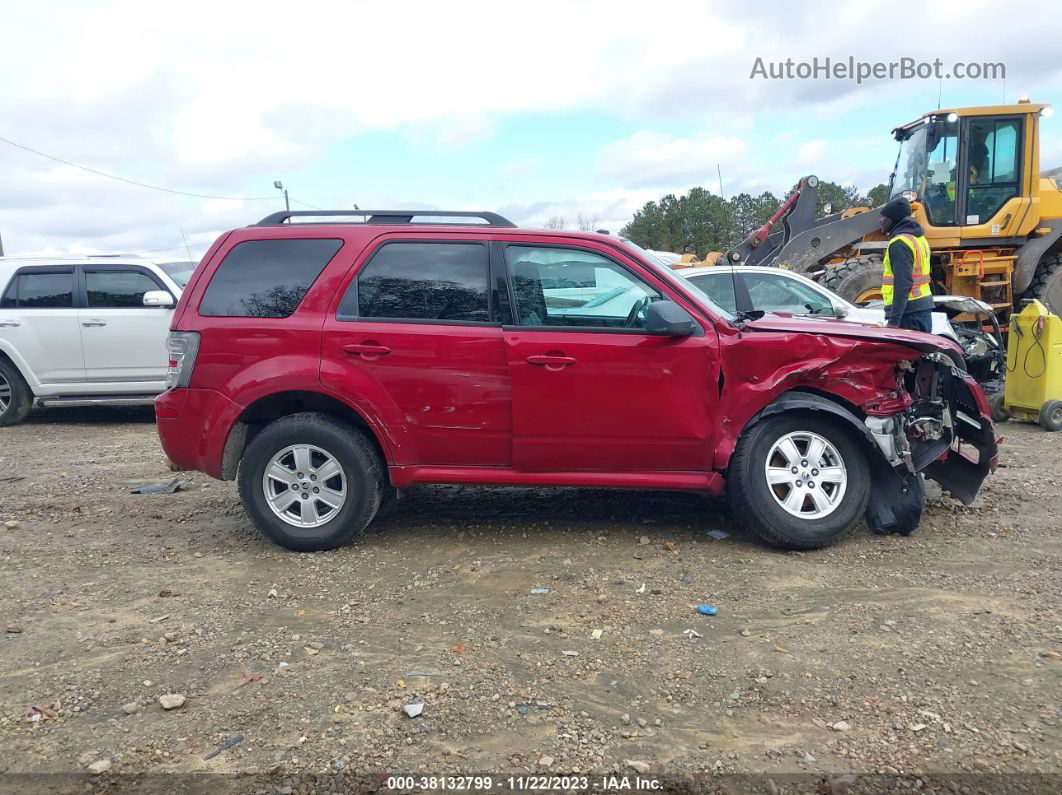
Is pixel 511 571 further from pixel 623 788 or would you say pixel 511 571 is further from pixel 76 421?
pixel 76 421

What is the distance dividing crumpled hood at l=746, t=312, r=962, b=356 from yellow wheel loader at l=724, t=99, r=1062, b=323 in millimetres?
6532

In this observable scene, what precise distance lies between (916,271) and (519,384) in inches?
188

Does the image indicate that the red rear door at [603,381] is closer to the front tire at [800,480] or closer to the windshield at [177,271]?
the front tire at [800,480]

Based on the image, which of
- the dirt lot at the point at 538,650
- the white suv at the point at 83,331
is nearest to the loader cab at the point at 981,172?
the dirt lot at the point at 538,650

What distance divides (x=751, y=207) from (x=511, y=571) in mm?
35746

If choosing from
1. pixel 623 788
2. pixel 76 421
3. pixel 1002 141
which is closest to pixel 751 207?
pixel 1002 141

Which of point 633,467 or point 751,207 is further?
point 751,207

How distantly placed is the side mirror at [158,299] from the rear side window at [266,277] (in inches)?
193

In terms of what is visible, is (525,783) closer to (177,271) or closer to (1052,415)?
(1052,415)

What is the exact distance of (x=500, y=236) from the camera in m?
5.01

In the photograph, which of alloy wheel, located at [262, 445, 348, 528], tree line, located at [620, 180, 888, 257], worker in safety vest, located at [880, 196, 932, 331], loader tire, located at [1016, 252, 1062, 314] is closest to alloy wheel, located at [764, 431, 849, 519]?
alloy wheel, located at [262, 445, 348, 528]

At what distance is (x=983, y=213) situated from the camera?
11398 mm

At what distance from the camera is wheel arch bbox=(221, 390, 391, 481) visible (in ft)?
16.2

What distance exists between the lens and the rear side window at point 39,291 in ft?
32.5
